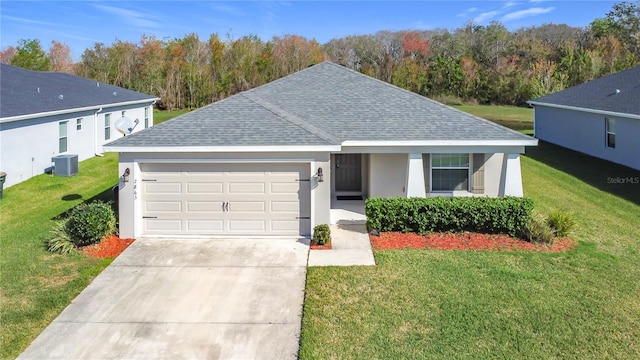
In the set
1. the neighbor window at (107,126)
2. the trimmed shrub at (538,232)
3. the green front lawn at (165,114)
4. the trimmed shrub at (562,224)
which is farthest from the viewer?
the green front lawn at (165,114)

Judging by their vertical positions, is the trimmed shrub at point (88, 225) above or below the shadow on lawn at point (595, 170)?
below

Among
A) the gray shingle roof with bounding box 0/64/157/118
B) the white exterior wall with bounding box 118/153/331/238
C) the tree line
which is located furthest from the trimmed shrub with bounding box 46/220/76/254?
the tree line

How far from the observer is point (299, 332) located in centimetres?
721

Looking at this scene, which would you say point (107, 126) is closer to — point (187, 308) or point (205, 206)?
point (205, 206)

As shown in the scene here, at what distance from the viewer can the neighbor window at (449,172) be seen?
45.1 ft

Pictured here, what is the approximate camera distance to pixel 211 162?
11578mm

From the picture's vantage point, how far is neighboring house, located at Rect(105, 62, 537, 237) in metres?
11.5

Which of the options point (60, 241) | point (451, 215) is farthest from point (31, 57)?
point (451, 215)

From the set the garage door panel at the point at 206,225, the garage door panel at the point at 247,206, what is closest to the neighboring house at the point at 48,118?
the garage door panel at the point at 206,225

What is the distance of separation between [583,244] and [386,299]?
5801mm

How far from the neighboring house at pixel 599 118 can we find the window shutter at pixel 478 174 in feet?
26.9

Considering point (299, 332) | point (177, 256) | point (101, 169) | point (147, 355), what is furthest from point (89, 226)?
point (101, 169)

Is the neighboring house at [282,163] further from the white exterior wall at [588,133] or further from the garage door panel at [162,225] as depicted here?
the white exterior wall at [588,133]

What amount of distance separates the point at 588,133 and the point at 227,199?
18.4 m
